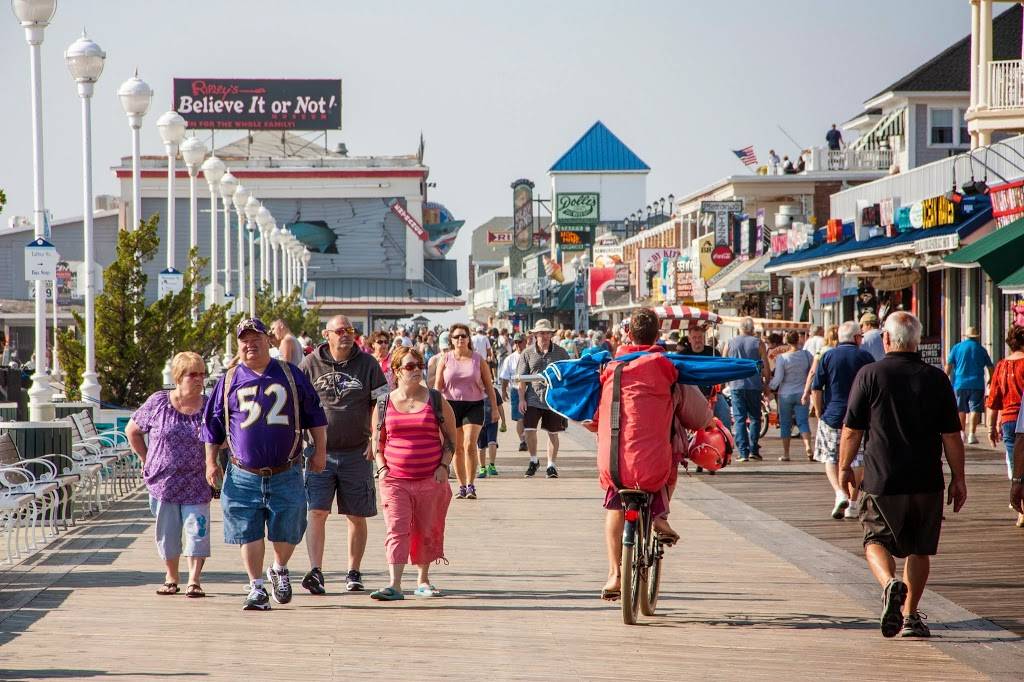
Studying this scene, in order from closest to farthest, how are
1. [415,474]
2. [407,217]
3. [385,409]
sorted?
[415,474]
[385,409]
[407,217]

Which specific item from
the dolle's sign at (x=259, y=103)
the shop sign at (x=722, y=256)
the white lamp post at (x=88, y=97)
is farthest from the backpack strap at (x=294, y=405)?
the dolle's sign at (x=259, y=103)

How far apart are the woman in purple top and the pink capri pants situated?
3.85 feet

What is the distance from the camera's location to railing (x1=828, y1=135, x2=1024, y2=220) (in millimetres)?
25891

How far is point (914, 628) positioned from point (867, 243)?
24541 millimetres

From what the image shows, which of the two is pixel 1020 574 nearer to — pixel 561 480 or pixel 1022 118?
pixel 561 480

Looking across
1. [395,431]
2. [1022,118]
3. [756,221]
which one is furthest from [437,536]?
[756,221]

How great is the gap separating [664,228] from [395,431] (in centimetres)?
6150

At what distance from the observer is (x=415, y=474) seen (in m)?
9.78

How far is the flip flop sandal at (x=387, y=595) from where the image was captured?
374 inches

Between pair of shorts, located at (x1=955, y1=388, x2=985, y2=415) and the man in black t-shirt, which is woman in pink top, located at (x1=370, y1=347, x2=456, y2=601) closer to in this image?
the man in black t-shirt

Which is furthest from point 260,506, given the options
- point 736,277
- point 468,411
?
point 736,277

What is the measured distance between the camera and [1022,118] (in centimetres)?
2980

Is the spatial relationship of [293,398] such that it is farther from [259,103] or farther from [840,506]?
[259,103]

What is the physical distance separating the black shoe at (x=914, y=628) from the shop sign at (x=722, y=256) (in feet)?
140
